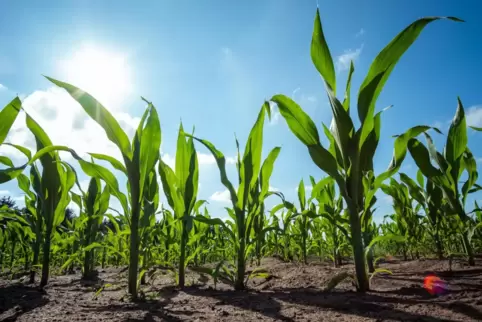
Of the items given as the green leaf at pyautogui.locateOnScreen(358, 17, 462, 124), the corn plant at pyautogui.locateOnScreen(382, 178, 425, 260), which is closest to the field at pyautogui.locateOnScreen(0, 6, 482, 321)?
the green leaf at pyautogui.locateOnScreen(358, 17, 462, 124)

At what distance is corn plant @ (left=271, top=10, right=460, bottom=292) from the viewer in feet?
5.14

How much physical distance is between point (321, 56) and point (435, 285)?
1.58m

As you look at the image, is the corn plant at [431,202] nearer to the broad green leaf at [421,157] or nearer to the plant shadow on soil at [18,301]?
the broad green leaf at [421,157]

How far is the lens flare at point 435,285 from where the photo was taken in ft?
5.25

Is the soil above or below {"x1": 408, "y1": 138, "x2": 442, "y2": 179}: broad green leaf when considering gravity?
below

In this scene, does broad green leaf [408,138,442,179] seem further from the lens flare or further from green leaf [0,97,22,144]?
green leaf [0,97,22,144]

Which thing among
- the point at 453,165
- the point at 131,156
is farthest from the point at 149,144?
the point at 453,165

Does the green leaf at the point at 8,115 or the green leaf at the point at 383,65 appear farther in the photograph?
the green leaf at the point at 8,115

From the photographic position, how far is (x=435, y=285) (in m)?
1.74

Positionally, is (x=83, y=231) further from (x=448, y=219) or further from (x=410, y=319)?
(x=448, y=219)

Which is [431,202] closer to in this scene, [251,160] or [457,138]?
[457,138]

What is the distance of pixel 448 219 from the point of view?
10.1ft

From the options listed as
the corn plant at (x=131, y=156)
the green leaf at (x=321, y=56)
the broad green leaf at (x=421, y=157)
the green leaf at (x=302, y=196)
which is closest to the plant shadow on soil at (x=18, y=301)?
the corn plant at (x=131, y=156)

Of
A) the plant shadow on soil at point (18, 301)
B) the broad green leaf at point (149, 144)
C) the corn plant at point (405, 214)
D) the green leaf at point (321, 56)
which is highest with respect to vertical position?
the green leaf at point (321, 56)
